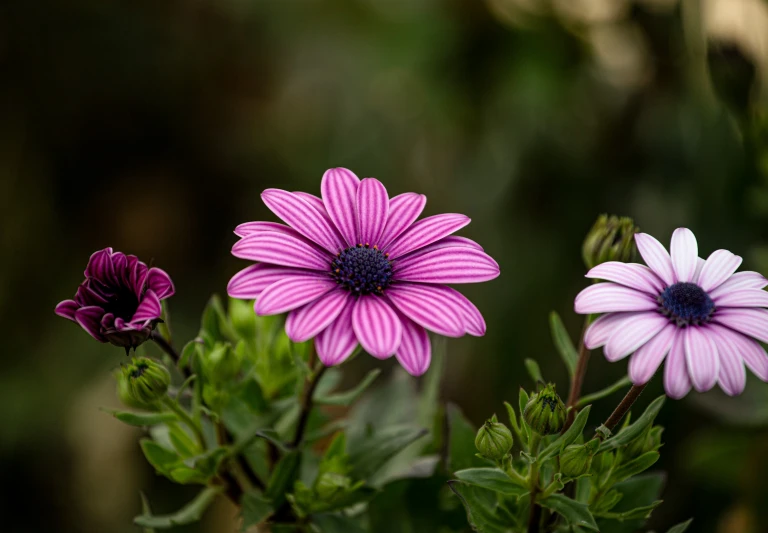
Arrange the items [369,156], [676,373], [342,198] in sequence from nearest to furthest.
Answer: [676,373] → [342,198] → [369,156]

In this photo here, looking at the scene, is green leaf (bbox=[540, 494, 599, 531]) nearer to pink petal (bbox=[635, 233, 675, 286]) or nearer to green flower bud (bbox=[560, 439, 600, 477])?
green flower bud (bbox=[560, 439, 600, 477])

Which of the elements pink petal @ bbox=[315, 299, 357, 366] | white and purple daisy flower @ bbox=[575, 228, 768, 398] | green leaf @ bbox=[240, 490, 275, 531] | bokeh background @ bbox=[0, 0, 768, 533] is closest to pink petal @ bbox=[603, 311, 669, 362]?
→ white and purple daisy flower @ bbox=[575, 228, 768, 398]

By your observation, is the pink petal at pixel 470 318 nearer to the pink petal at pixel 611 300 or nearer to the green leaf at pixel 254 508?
the pink petal at pixel 611 300

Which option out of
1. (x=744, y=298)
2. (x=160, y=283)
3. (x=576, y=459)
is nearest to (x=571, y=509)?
(x=576, y=459)

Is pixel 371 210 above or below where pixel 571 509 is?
above

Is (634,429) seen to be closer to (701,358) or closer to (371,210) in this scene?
(701,358)

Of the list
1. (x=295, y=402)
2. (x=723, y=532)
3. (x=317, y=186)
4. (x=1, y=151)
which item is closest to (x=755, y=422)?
(x=723, y=532)

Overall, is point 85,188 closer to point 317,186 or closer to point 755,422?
point 317,186
